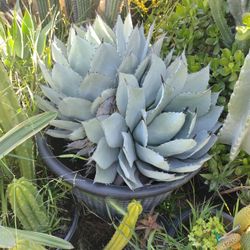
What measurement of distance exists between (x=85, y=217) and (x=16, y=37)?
58 cm

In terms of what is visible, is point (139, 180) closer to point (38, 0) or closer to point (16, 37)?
point (16, 37)

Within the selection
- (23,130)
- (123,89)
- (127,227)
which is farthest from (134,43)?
(127,227)

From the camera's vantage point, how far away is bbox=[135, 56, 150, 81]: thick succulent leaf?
50.0 inches

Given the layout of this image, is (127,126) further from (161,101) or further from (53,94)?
(53,94)

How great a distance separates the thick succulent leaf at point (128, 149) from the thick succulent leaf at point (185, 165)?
0.33 feet

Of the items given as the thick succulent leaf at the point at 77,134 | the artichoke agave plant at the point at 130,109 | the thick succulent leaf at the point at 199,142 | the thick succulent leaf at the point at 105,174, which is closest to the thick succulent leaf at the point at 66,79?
the artichoke agave plant at the point at 130,109

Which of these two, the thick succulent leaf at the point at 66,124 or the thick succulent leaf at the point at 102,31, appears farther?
the thick succulent leaf at the point at 102,31

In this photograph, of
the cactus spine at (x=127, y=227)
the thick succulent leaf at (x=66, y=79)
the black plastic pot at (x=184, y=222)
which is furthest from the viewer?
the black plastic pot at (x=184, y=222)

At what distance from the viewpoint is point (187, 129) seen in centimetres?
126

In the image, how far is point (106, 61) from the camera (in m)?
1.28

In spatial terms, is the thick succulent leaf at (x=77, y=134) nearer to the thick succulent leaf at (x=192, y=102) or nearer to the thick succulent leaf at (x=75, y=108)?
the thick succulent leaf at (x=75, y=108)

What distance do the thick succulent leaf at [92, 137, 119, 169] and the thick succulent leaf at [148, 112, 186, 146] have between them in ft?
0.32

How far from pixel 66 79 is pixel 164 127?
10.9 inches

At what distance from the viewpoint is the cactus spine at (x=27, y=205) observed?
3.93 ft
